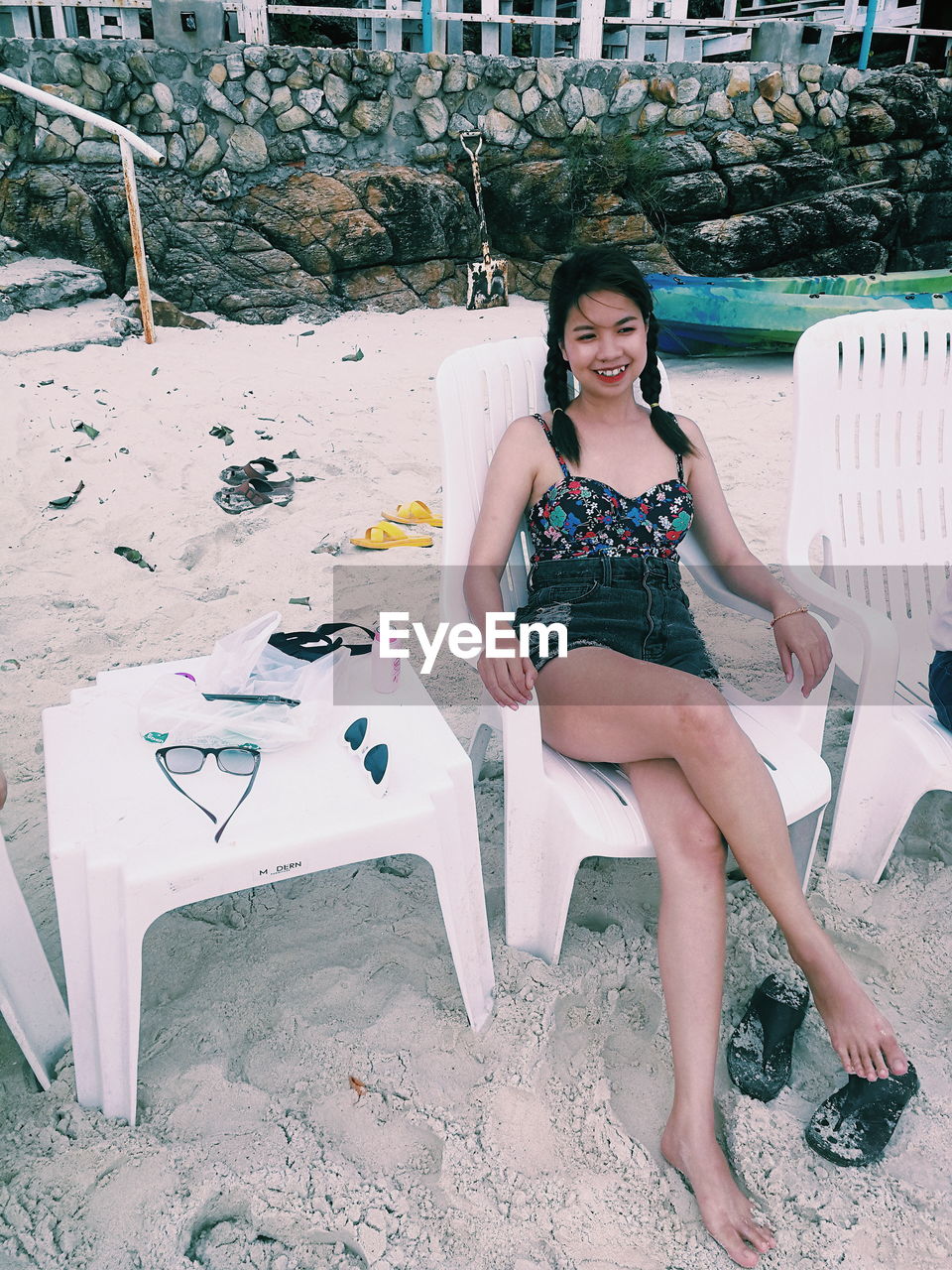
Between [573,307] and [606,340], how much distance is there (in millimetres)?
125

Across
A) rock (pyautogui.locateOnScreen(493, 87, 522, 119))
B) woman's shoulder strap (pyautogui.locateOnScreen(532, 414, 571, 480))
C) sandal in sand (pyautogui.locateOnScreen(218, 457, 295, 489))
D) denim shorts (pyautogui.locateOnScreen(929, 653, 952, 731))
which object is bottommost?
sandal in sand (pyautogui.locateOnScreen(218, 457, 295, 489))

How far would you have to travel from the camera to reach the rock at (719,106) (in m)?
9.11

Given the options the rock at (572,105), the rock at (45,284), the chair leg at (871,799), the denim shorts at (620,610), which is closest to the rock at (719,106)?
the rock at (572,105)

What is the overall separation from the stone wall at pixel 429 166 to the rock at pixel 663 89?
2 centimetres

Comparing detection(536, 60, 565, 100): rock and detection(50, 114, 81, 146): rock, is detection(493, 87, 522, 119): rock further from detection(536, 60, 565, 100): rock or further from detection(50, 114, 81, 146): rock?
detection(50, 114, 81, 146): rock

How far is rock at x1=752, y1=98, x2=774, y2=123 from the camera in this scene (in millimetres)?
9305

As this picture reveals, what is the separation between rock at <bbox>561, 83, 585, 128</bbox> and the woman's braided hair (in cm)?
774

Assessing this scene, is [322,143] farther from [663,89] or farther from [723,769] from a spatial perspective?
[723,769]

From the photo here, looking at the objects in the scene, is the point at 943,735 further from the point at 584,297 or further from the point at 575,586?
the point at 584,297

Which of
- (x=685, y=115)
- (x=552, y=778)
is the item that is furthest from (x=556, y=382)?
(x=685, y=115)

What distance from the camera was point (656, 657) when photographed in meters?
2.10

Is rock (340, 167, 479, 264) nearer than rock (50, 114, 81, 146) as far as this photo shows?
No

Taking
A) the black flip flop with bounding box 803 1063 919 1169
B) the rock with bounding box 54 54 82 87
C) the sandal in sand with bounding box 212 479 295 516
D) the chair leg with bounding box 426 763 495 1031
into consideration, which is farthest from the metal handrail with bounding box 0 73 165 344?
the black flip flop with bounding box 803 1063 919 1169

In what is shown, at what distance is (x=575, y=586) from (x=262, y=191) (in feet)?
24.7
